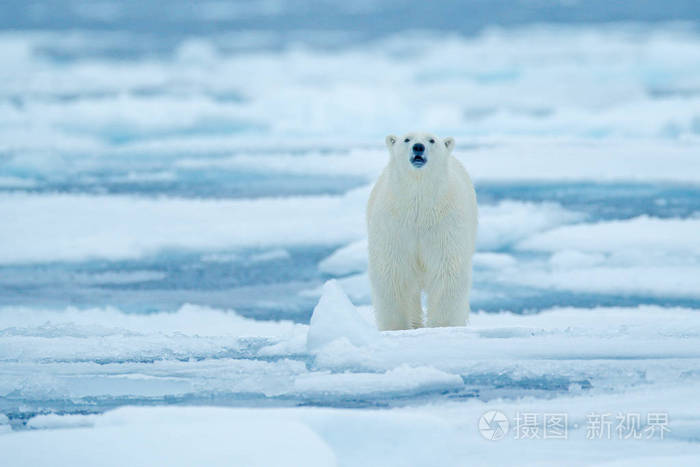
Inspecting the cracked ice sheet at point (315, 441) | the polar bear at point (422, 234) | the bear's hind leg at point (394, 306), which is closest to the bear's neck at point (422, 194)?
the polar bear at point (422, 234)

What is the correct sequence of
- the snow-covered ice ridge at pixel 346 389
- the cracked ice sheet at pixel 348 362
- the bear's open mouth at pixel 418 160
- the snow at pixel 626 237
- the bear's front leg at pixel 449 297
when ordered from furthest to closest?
the snow at pixel 626 237, the bear's front leg at pixel 449 297, the bear's open mouth at pixel 418 160, the cracked ice sheet at pixel 348 362, the snow-covered ice ridge at pixel 346 389

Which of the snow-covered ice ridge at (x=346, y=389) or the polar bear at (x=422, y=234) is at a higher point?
the polar bear at (x=422, y=234)

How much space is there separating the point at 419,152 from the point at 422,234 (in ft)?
1.20

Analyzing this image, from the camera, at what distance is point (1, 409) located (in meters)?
3.38

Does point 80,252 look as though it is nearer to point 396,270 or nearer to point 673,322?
point 396,270

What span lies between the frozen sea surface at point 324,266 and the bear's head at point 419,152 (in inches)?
31.6

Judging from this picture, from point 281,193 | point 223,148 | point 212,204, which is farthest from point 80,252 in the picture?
point 223,148

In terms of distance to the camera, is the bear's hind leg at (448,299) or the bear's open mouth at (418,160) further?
the bear's hind leg at (448,299)

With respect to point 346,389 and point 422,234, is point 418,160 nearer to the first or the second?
point 422,234

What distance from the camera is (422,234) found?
445cm

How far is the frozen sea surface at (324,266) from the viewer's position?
9.98 ft

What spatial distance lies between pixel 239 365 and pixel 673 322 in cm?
179

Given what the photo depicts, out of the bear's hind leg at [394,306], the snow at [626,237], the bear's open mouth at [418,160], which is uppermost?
the snow at [626,237]

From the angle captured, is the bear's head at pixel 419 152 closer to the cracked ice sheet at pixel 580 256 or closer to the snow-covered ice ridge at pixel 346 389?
the snow-covered ice ridge at pixel 346 389
